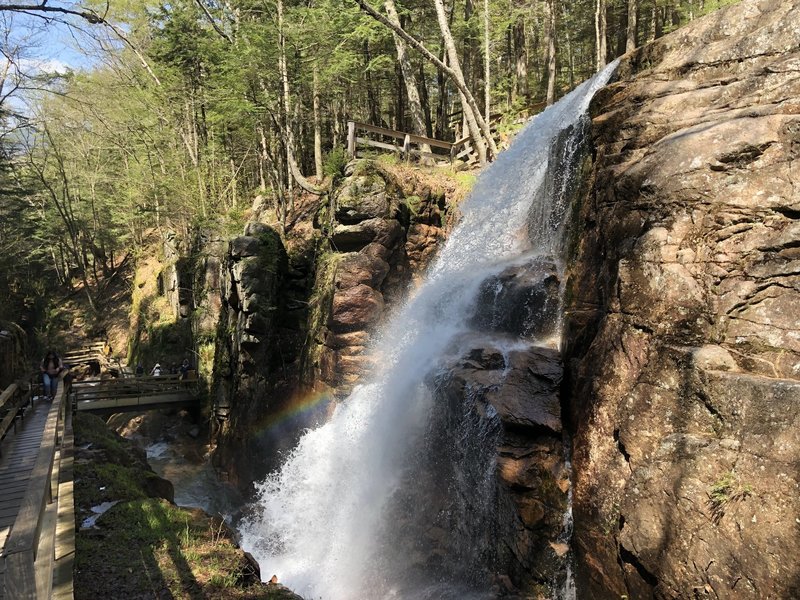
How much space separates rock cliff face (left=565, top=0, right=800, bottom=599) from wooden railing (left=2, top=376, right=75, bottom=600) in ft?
19.2

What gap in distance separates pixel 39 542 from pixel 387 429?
7505 millimetres

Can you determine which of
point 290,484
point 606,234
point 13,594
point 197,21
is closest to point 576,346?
point 606,234

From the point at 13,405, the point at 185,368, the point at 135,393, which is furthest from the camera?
the point at 185,368

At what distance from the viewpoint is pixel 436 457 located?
9156 mm

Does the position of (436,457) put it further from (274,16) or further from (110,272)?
(110,272)

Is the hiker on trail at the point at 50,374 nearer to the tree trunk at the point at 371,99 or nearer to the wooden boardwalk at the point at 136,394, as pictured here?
the wooden boardwalk at the point at 136,394

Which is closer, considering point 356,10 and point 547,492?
point 547,492

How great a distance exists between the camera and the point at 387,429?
35.3 ft

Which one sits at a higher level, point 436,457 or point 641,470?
point 641,470

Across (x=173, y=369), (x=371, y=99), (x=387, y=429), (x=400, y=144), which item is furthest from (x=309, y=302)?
(x=371, y=99)

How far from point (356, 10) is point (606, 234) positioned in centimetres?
1267

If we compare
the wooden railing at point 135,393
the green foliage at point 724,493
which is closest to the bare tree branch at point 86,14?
the green foliage at point 724,493

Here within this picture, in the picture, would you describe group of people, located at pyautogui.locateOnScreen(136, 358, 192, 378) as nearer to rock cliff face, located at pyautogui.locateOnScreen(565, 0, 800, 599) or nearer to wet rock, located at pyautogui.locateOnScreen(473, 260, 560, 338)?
wet rock, located at pyautogui.locateOnScreen(473, 260, 560, 338)

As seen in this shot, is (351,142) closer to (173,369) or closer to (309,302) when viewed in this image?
(309,302)
